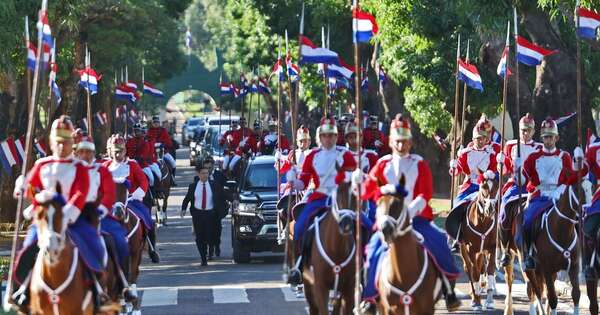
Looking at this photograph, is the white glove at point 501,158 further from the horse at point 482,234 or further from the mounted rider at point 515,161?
the horse at point 482,234

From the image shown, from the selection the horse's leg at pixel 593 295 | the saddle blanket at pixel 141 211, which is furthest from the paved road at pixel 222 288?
the horse's leg at pixel 593 295

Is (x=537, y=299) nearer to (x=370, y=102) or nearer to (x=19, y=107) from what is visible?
(x=19, y=107)

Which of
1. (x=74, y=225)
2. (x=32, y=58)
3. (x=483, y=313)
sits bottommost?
(x=483, y=313)

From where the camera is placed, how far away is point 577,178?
1922 centimetres

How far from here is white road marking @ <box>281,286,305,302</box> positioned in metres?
22.4

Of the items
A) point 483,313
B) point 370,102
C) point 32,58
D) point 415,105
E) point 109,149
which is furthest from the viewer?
point 370,102

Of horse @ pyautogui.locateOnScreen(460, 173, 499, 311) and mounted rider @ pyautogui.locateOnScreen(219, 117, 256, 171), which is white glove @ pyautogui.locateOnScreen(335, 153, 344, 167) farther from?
mounted rider @ pyautogui.locateOnScreen(219, 117, 256, 171)

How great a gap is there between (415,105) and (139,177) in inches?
755

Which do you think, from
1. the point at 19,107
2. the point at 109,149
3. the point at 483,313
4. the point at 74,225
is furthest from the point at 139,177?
the point at 19,107

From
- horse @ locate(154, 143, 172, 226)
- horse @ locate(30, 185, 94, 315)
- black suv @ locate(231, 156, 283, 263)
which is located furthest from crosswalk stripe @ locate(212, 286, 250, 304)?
horse @ locate(154, 143, 172, 226)

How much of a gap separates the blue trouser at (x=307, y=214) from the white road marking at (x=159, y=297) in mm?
4898

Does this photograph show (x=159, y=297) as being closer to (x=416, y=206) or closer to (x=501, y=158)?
(x=501, y=158)

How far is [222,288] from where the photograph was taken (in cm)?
2430

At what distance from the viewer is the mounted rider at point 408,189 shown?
1509 cm
